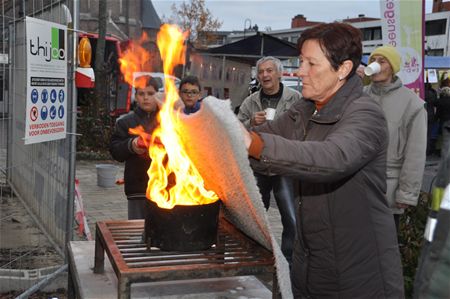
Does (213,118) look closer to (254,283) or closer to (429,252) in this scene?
(429,252)

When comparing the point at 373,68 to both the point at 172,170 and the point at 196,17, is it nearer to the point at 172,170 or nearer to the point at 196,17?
the point at 172,170

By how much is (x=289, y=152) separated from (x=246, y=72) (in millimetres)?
12814

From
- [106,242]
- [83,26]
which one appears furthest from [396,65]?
[83,26]

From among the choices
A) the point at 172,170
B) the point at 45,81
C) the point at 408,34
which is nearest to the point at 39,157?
the point at 45,81

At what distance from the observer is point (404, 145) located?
164 inches

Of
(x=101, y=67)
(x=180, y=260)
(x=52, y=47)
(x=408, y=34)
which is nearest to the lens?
(x=180, y=260)

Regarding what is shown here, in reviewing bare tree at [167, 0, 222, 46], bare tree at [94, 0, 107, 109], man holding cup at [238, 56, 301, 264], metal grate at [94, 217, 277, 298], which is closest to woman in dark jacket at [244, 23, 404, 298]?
metal grate at [94, 217, 277, 298]

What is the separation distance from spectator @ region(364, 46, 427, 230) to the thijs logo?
263 centimetres

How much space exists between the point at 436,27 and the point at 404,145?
63.5 metres

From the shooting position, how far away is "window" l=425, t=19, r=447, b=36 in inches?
2363

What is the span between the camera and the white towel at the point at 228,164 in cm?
191

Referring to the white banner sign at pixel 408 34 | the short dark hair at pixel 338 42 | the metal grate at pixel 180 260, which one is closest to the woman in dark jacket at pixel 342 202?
the short dark hair at pixel 338 42

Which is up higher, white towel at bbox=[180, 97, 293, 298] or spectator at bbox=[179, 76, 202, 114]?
spectator at bbox=[179, 76, 202, 114]

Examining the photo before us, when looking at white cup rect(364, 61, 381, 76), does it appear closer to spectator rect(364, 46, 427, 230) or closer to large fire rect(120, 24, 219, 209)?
spectator rect(364, 46, 427, 230)
